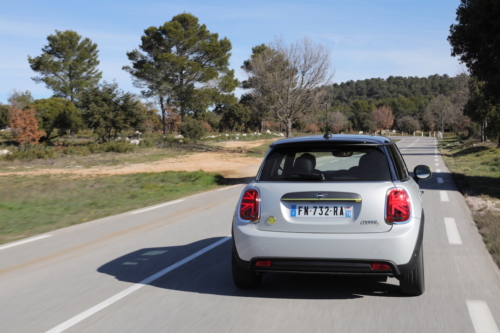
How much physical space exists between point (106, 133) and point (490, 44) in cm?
2970

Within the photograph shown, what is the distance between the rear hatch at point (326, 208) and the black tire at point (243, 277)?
55 cm

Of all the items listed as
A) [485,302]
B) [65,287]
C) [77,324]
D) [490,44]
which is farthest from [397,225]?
[490,44]

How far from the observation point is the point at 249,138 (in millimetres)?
63938

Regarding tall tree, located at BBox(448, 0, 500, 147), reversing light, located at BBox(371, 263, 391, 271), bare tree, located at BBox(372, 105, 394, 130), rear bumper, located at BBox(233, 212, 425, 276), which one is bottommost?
bare tree, located at BBox(372, 105, 394, 130)

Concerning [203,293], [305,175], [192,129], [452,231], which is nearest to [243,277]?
[203,293]

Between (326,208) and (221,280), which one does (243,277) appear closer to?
(221,280)

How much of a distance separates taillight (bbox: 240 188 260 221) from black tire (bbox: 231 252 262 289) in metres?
0.44

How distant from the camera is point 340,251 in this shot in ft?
14.4

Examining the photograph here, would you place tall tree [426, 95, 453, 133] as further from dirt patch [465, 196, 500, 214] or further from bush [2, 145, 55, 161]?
dirt patch [465, 196, 500, 214]

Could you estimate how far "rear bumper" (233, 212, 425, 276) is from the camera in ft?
14.3

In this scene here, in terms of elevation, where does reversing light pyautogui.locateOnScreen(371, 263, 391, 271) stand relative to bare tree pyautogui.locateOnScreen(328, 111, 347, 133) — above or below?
above

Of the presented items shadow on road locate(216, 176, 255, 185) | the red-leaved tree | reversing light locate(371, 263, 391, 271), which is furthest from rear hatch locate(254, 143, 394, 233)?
the red-leaved tree

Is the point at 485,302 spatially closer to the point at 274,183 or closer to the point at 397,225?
the point at 397,225

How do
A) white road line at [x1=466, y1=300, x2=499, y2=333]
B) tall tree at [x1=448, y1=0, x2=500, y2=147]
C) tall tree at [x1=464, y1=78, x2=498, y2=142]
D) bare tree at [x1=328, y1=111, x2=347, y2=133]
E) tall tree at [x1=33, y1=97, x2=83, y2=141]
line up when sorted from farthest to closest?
1. bare tree at [x1=328, y1=111, x2=347, y2=133]
2. tall tree at [x1=33, y1=97, x2=83, y2=141]
3. tall tree at [x1=464, y1=78, x2=498, y2=142]
4. tall tree at [x1=448, y1=0, x2=500, y2=147]
5. white road line at [x1=466, y1=300, x2=499, y2=333]
